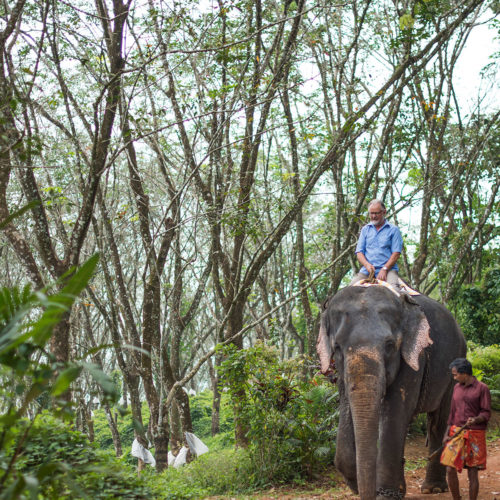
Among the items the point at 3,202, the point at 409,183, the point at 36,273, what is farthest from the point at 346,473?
the point at 409,183

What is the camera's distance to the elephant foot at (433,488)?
23.0 feet

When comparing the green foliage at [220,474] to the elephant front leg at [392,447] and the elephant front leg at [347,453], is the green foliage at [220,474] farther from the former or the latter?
the elephant front leg at [392,447]

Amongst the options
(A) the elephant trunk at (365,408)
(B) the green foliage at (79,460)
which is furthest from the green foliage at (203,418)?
(B) the green foliage at (79,460)

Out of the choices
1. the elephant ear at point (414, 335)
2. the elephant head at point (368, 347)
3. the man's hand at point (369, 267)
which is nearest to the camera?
the elephant head at point (368, 347)

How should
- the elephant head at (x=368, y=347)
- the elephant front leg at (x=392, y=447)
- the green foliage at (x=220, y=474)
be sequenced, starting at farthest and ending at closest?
the green foliage at (x=220, y=474) < the elephant front leg at (x=392, y=447) < the elephant head at (x=368, y=347)

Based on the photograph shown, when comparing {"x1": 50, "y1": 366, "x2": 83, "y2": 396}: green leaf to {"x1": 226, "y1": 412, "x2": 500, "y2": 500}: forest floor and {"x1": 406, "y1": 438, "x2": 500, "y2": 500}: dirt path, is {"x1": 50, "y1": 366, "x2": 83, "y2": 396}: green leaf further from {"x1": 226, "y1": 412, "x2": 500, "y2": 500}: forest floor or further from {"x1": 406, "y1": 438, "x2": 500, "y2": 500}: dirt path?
{"x1": 406, "y1": 438, "x2": 500, "y2": 500}: dirt path

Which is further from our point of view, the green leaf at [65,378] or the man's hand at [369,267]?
the man's hand at [369,267]

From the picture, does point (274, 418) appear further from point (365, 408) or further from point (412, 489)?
point (365, 408)

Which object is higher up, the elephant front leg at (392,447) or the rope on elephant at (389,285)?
the rope on elephant at (389,285)

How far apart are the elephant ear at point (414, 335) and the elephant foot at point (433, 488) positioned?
220cm

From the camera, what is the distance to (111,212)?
13.4 meters

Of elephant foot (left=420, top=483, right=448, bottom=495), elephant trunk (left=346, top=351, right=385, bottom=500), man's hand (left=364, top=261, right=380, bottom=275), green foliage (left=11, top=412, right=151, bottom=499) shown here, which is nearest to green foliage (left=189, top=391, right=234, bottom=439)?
elephant foot (left=420, top=483, right=448, bottom=495)

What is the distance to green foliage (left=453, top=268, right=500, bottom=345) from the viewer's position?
15.1 m

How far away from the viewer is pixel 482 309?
1532 centimetres
